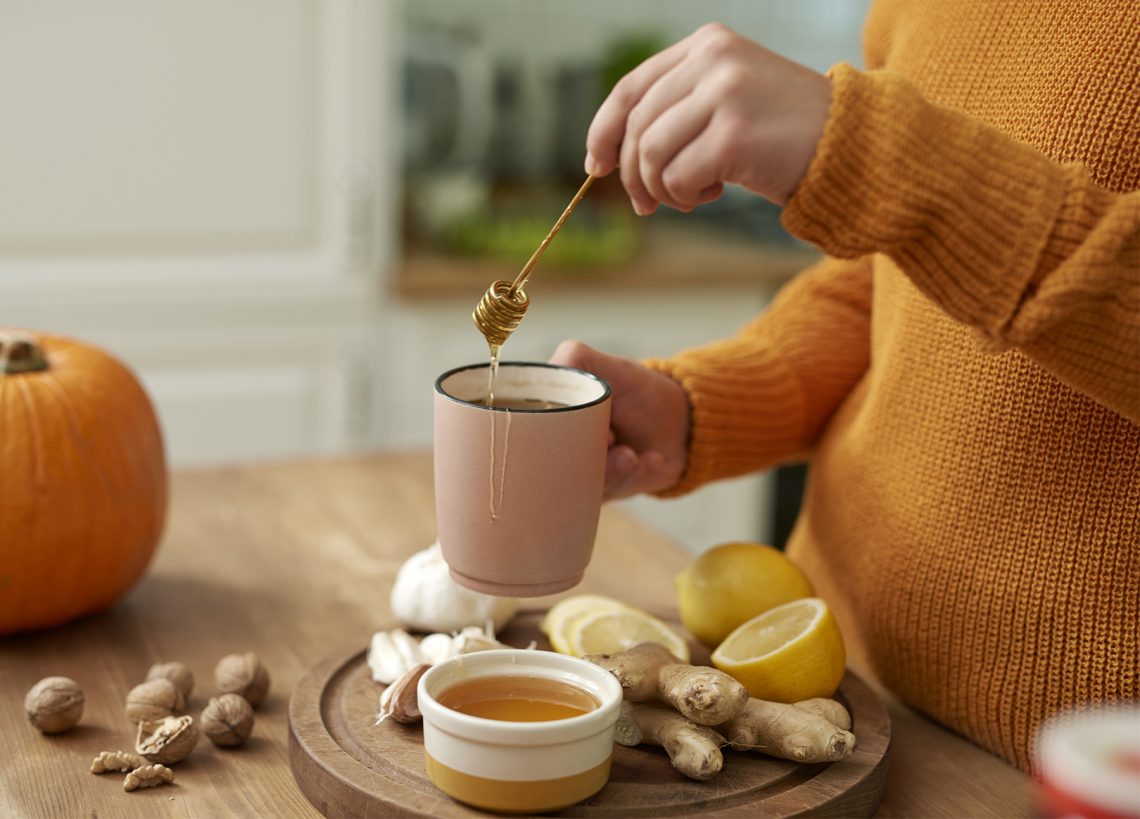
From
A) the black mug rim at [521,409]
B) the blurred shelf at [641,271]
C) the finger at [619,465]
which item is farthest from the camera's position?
the blurred shelf at [641,271]

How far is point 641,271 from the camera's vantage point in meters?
2.74

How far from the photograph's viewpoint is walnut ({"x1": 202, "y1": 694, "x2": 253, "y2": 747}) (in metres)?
0.88

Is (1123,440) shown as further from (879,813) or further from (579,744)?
(579,744)

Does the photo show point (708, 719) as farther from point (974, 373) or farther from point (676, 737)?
point (974, 373)

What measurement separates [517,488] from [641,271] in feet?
6.49

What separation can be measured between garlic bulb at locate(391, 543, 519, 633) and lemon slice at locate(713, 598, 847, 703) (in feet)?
0.65

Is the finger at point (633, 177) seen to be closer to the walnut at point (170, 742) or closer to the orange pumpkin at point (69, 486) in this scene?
the walnut at point (170, 742)

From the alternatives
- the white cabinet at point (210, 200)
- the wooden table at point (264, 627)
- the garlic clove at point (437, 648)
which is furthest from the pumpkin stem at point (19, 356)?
the white cabinet at point (210, 200)

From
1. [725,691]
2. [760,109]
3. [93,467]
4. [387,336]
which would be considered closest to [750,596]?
[725,691]

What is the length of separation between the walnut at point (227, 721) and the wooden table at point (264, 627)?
Answer: 0.01 meters

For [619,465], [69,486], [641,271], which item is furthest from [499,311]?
[641,271]

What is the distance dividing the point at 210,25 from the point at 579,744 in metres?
1.99

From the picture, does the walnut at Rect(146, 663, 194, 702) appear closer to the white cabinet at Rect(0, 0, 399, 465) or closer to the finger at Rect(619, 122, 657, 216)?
the finger at Rect(619, 122, 657, 216)

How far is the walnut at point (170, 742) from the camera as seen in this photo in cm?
85
